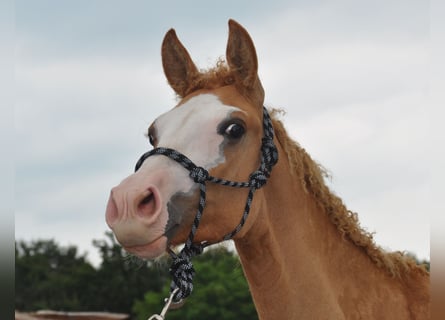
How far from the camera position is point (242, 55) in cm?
361

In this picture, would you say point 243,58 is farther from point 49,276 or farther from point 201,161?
point 49,276

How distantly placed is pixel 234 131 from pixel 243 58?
563 millimetres

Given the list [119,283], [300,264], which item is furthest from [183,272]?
[119,283]

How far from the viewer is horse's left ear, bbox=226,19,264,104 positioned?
3.53m

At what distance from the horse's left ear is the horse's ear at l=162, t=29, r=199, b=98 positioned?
0.31 metres

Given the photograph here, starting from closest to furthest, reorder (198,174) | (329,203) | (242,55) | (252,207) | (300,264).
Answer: (198,174), (252,207), (300,264), (242,55), (329,203)

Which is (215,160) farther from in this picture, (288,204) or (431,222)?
(431,222)

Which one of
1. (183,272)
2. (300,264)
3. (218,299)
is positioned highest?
(218,299)

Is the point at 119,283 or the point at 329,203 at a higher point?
the point at 119,283

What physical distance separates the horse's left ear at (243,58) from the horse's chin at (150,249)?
1159 millimetres

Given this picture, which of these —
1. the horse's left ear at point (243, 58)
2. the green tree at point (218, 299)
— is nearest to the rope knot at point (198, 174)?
the horse's left ear at point (243, 58)

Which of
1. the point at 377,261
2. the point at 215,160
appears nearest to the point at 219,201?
the point at 215,160

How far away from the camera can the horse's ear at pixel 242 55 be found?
353 cm

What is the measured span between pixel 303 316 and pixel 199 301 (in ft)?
64.0
